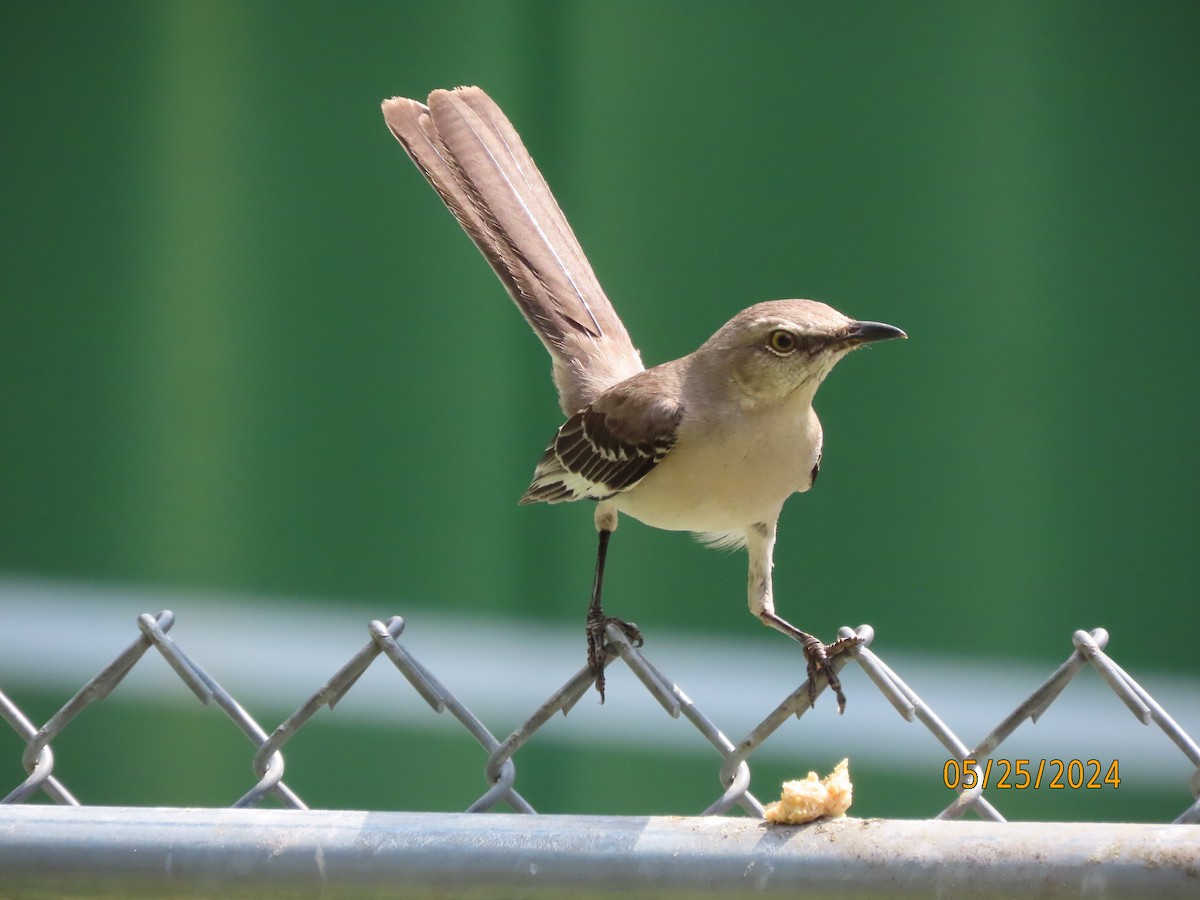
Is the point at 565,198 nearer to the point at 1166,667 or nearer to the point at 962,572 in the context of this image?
the point at 962,572

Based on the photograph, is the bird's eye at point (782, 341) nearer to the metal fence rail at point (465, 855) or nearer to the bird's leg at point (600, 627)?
the bird's leg at point (600, 627)

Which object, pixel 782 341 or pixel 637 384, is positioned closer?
pixel 782 341

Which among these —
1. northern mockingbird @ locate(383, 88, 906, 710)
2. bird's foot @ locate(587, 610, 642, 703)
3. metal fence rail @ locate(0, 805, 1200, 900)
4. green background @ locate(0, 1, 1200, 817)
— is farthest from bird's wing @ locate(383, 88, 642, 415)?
metal fence rail @ locate(0, 805, 1200, 900)

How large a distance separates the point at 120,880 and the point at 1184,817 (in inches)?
57.4

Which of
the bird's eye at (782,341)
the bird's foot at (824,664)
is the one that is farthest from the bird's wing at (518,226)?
the bird's foot at (824,664)

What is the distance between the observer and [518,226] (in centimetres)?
338

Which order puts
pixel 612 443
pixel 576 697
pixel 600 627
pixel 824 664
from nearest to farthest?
pixel 576 697, pixel 824 664, pixel 600 627, pixel 612 443

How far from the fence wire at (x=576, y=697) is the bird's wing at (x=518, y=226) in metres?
1.51

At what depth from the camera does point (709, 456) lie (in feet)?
9.62

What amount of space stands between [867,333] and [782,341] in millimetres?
228

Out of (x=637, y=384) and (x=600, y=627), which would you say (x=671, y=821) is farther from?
(x=637, y=384)

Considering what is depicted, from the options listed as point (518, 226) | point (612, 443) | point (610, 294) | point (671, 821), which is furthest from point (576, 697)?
point (610, 294)

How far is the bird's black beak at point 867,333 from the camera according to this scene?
2.70 meters

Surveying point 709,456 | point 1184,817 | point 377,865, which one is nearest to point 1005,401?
point 709,456
